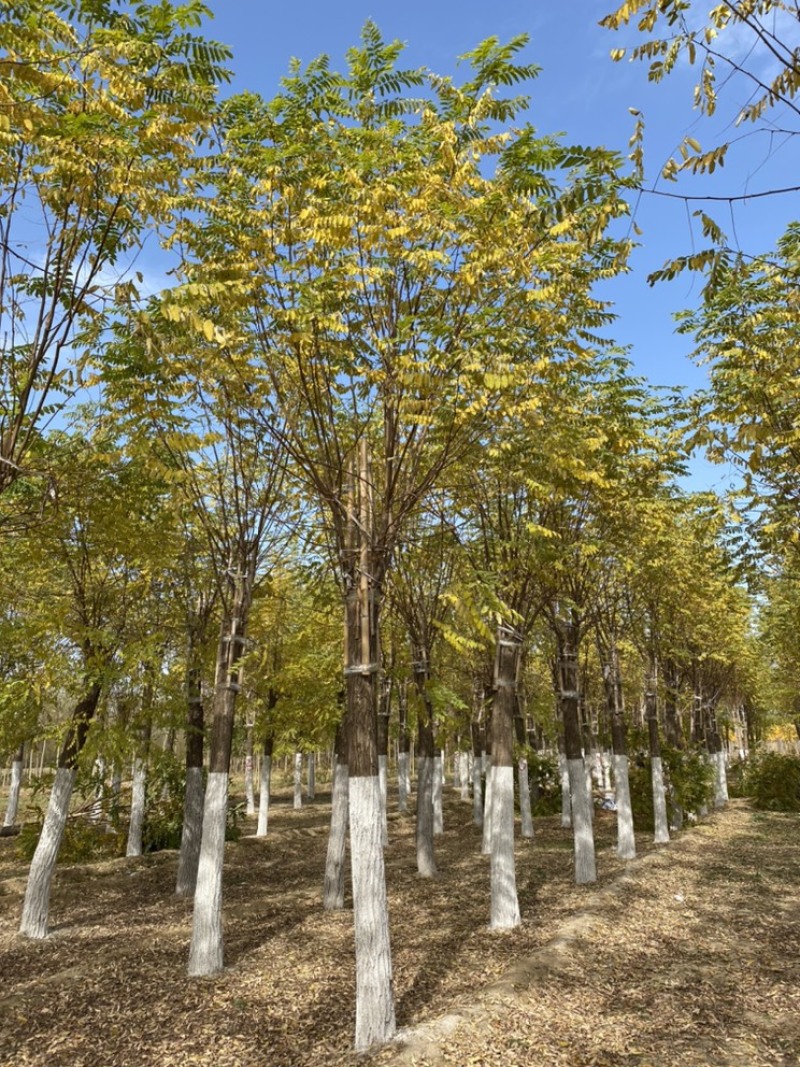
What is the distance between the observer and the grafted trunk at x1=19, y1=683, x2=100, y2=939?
11711 mm

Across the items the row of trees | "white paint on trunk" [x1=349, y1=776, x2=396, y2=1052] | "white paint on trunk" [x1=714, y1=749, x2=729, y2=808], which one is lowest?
"white paint on trunk" [x1=714, y1=749, x2=729, y2=808]

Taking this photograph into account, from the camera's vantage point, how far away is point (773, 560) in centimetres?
1403

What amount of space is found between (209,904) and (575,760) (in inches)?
339

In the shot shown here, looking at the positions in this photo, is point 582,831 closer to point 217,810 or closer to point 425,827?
point 425,827

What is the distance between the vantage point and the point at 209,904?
9.34 meters

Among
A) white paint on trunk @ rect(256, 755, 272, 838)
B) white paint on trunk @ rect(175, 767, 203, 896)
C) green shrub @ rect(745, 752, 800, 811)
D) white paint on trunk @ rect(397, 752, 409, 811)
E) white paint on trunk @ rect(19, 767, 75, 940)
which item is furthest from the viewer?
green shrub @ rect(745, 752, 800, 811)

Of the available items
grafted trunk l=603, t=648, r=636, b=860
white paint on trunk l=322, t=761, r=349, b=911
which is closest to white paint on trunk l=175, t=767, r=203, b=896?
white paint on trunk l=322, t=761, r=349, b=911

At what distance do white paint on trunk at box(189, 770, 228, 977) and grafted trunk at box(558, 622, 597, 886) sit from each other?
812cm

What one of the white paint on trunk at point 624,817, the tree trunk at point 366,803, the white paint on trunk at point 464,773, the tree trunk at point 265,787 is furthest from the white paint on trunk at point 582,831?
the white paint on trunk at point 464,773

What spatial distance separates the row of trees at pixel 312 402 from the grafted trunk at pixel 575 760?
77 millimetres

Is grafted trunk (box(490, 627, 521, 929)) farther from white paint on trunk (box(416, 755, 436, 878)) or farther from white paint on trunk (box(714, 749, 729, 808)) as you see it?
white paint on trunk (box(714, 749, 729, 808))

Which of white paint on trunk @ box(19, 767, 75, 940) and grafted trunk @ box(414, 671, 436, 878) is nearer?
white paint on trunk @ box(19, 767, 75, 940)

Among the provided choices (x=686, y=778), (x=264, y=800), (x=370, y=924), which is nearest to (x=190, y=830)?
(x=264, y=800)

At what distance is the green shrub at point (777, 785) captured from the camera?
30531mm
